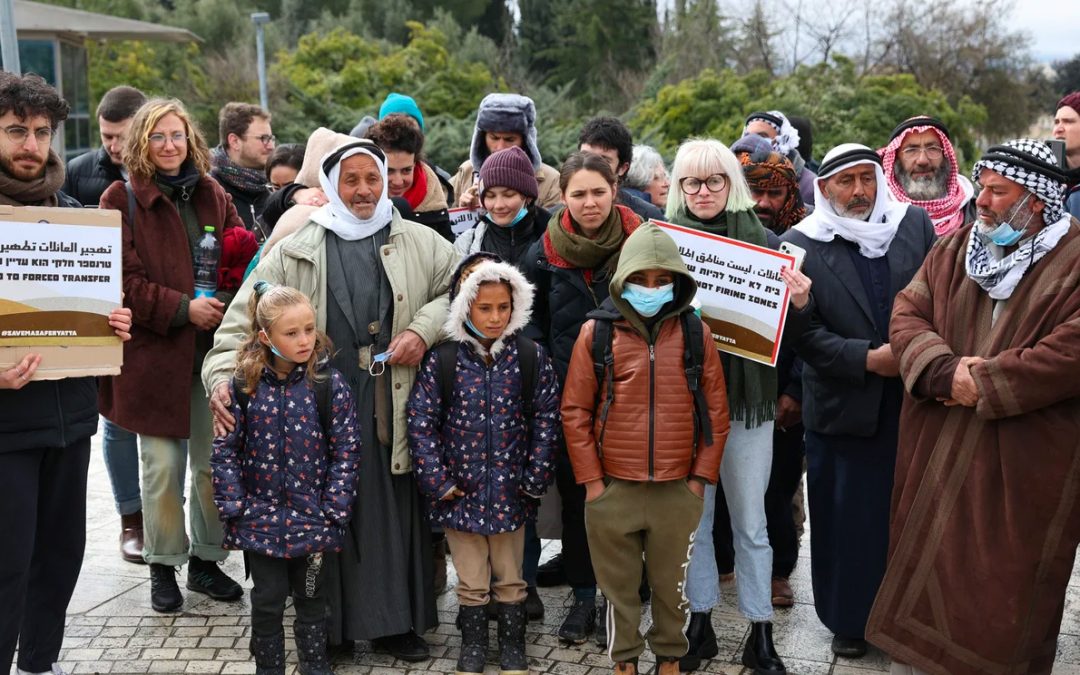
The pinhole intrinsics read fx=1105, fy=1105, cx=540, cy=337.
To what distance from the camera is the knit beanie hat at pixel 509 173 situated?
531 cm

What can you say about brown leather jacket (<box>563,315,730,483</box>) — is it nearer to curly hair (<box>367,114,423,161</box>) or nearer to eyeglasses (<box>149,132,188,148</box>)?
curly hair (<box>367,114,423,161</box>)

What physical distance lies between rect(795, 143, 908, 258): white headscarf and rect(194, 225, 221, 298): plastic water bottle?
116 inches

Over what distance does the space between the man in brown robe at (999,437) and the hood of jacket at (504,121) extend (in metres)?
2.61

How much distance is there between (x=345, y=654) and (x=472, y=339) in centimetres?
166

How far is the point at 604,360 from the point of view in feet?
15.2

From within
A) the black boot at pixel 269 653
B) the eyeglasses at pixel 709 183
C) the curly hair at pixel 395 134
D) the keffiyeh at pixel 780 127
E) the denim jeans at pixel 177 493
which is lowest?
the black boot at pixel 269 653

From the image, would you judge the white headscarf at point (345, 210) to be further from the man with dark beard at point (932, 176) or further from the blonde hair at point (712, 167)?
the man with dark beard at point (932, 176)

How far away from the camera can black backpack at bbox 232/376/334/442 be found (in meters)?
4.66

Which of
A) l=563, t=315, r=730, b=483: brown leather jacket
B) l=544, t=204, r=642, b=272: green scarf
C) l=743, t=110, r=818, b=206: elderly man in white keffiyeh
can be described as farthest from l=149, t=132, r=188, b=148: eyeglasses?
l=743, t=110, r=818, b=206: elderly man in white keffiyeh

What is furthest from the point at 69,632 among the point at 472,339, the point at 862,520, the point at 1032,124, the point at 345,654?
the point at 1032,124

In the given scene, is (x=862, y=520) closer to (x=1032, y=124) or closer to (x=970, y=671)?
(x=970, y=671)

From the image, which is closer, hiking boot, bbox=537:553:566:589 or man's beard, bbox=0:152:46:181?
man's beard, bbox=0:152:46:181

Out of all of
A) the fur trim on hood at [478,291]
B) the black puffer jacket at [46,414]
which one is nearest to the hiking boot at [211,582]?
the black puffer jacket at [46,414]

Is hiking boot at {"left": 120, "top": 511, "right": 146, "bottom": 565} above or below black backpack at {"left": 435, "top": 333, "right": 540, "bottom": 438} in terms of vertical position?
below
